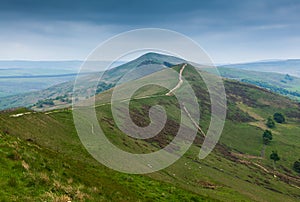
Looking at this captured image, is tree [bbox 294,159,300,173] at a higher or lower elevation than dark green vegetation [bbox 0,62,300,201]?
lower

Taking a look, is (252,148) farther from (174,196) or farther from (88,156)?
(174,196)

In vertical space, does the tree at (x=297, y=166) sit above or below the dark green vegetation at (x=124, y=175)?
below

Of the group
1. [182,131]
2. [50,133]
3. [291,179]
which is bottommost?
[291,179]

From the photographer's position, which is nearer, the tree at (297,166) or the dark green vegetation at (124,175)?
the dark green vegetation at (124,175)

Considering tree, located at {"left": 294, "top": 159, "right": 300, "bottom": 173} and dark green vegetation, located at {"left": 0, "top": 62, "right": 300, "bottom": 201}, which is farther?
tree, located at {"left": 294, "top": 159, "right": 300, "bottom": 173}

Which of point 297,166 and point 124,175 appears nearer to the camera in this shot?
point 124,175

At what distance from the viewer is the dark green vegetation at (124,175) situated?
74.2 ft

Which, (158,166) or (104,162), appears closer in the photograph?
(104,162)

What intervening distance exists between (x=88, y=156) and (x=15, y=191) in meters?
40.8

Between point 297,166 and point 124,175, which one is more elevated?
point 124,175

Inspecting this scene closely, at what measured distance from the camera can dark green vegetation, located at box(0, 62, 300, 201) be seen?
22.6 m

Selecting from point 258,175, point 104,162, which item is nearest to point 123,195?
point 104,162

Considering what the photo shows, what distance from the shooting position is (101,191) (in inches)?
1044

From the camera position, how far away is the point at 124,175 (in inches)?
1586
